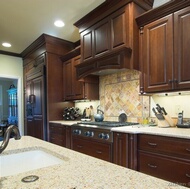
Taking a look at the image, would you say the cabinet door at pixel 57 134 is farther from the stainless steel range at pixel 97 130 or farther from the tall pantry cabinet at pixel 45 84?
the stainless steel range at pixel 97 130

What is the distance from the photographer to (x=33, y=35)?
12.2ft

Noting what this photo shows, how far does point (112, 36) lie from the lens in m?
2.56

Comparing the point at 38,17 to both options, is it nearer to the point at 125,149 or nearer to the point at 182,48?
the point at 182,48

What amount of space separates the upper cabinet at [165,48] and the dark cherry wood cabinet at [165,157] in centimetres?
64

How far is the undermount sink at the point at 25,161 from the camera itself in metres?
1.08

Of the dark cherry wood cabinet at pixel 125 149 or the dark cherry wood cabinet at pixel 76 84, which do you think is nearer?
the dark cherry wood cabinet at pixel 125 149

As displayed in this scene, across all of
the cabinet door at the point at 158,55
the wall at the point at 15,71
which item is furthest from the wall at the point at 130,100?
the wall at the point at 15,71

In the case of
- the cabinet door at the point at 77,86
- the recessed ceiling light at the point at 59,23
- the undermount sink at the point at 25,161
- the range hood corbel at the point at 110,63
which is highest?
the recessed ceiling light at the point at 59,23

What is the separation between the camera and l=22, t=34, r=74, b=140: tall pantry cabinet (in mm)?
3709

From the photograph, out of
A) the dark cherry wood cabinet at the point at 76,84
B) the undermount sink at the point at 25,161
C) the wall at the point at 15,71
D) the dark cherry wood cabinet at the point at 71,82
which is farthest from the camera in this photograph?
the wall at the point at 15,71

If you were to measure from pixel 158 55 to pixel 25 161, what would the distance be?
1.86m

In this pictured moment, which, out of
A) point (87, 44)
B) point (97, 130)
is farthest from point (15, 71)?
point (97, 130)

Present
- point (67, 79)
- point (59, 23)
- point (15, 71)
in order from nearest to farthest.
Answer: point (59, 23), point (67, 79), point (15, 71)

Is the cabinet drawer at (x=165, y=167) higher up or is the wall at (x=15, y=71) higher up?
the wall at (x=15, y=71)
